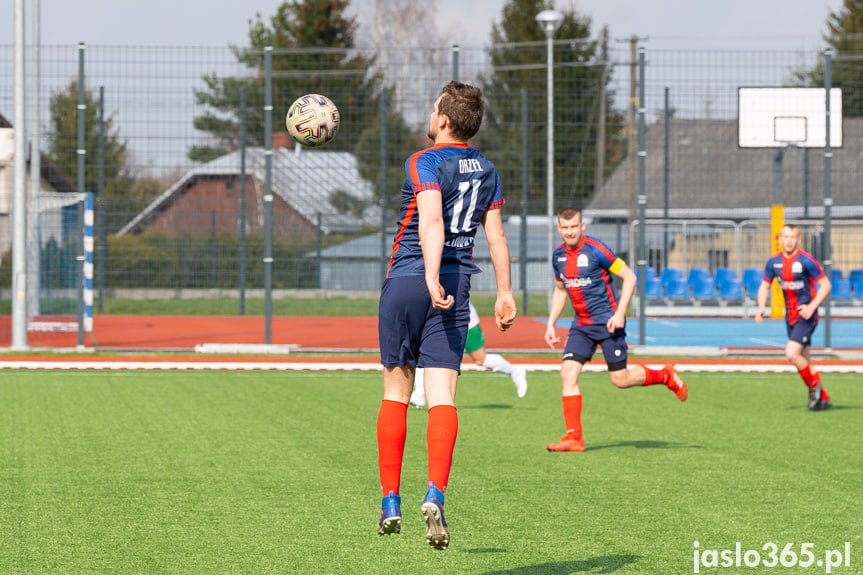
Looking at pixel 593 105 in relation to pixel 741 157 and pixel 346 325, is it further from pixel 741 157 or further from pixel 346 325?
pixel 346 325

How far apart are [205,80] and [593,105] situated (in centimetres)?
582

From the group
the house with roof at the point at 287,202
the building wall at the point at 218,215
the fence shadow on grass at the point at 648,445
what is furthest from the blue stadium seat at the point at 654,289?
the fence shadow on grass at the point at 648,445

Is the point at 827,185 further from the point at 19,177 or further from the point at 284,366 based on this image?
the point at 19,177

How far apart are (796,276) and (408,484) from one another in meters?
5.90

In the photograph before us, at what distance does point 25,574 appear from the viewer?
482 cm

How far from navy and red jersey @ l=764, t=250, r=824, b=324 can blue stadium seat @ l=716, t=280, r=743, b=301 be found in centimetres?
1392

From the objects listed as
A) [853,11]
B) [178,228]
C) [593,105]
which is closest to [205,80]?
[178,228]

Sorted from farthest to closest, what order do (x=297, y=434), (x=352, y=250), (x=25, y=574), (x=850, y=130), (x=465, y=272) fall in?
(x=850, y=130), (x=352, y=250), (x=297, y=434), (x=465, y=272), (x=25, y=574)

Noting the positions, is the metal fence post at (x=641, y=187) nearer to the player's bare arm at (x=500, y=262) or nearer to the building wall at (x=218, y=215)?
the building wall at (x=218, y=215)

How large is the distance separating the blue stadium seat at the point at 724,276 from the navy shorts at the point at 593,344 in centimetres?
1736

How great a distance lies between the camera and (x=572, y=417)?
28.0 ft

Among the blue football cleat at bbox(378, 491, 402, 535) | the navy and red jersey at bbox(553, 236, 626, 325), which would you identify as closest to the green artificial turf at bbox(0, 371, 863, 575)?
the blue football cleat at bbox(378, 491, 402, 535)

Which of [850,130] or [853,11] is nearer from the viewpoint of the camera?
[850,130]

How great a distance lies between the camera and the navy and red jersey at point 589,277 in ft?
29.1
